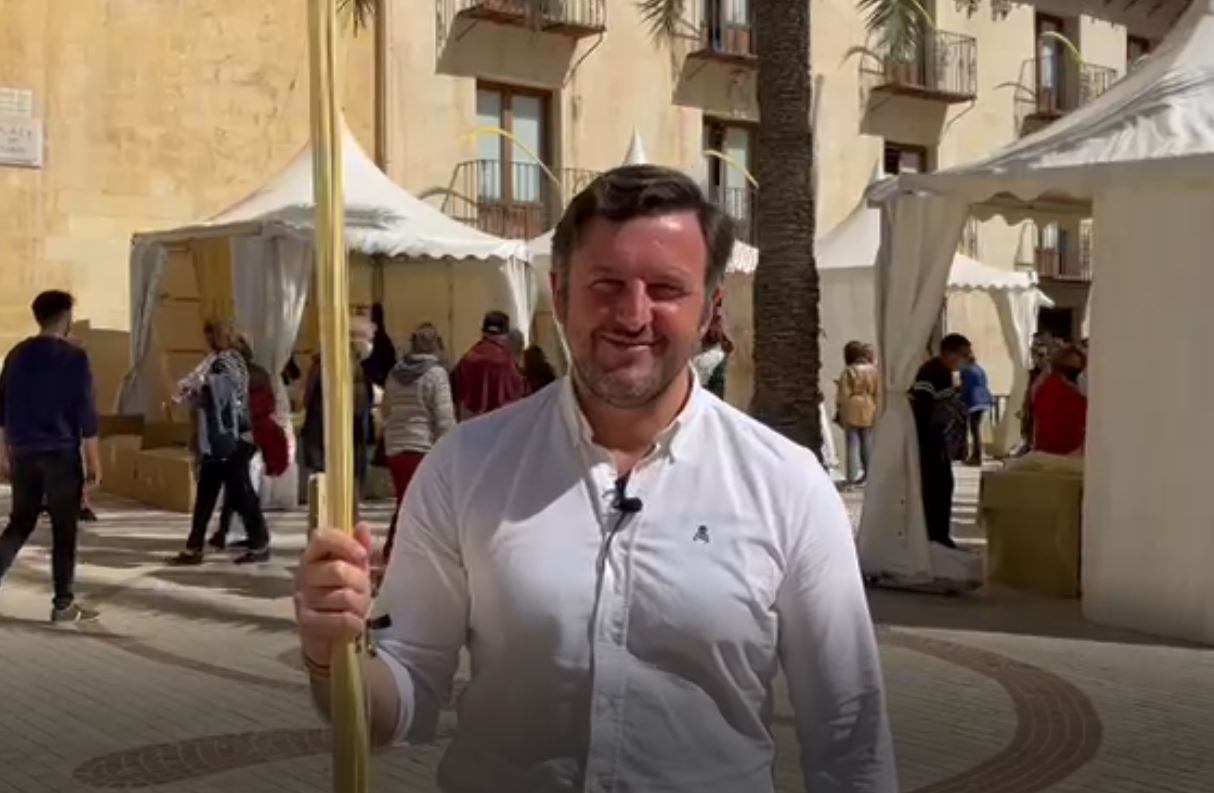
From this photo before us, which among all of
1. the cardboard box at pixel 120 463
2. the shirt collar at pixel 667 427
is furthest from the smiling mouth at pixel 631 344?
the cardboard box at pixel 120 463

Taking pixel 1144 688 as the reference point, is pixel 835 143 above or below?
above

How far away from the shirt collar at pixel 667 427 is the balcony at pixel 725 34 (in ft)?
76.1

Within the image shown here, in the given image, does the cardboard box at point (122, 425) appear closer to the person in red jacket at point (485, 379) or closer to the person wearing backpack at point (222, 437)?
the person wearing backpack at point (222, 437)

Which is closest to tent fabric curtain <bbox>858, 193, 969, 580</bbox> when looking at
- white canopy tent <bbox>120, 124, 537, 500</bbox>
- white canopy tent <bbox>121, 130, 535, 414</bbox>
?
white canopy tent <bbox>120, 124, 537, 500</bbox>

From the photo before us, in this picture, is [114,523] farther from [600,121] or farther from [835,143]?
[835,143]

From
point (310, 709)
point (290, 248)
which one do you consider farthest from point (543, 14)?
point (310, 709)

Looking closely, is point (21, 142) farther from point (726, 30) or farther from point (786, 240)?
point (726, 30)

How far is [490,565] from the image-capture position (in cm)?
206

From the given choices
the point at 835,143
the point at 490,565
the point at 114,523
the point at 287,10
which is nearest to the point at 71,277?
the point at 287,10

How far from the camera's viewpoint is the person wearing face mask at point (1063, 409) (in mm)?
10242

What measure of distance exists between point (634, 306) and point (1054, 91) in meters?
30.1

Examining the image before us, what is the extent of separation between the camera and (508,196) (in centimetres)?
2277

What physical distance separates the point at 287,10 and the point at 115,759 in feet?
50.9

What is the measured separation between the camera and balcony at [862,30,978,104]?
27.2m
